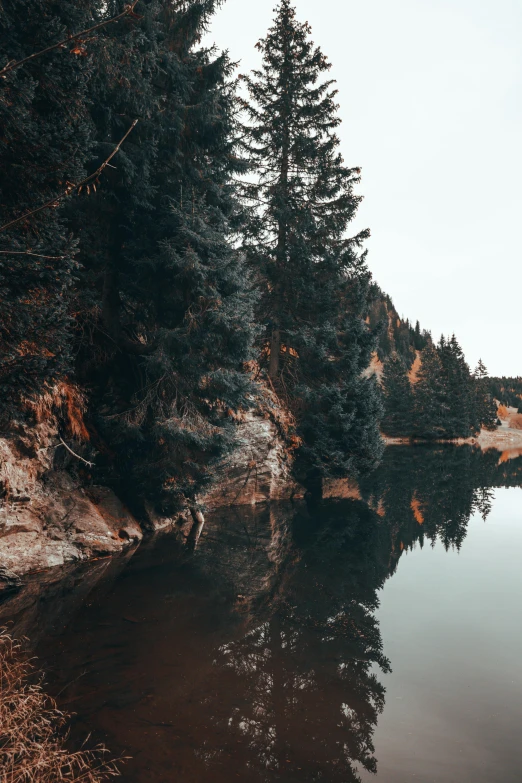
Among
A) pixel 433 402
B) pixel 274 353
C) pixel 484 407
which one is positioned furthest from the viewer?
pixel 484 407

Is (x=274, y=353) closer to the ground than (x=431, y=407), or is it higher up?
higher up

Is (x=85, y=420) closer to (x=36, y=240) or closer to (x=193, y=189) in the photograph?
(x=36, y=240)

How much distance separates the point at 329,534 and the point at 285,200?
47.4 ft

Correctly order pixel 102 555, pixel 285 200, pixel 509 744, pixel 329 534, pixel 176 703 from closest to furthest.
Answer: pixel 509 744, pixel 176 703, pixel 102 555, pixel 329 534, pixel 285 200

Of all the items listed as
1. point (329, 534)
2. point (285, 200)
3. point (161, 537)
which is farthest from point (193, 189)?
point (329, 534)

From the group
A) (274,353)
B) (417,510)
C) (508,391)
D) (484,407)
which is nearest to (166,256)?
(274,353)

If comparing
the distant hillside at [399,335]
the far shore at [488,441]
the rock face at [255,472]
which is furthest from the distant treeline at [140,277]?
the distant hillside at [399,335]

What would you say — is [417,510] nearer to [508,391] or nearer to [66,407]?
[66,407]

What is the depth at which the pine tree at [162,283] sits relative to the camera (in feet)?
35.0

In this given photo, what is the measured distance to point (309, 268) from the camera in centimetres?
1820

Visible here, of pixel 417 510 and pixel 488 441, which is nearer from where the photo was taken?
pixel 417 510

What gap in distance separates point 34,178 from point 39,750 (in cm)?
697

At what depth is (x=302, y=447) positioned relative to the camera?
17.2 meters

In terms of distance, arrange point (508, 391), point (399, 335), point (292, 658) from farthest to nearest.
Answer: point (508, 391), point (399, 335), point (292, 658)
